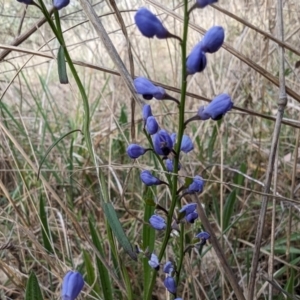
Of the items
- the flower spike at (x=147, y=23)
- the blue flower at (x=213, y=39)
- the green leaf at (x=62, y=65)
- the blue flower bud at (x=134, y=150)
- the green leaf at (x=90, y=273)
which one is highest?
the flower spike at (x=147, y=23)

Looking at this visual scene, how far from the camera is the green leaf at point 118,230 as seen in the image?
84cm

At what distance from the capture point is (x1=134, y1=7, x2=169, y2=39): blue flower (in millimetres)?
637

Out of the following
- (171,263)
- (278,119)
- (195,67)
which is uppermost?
(195,67)

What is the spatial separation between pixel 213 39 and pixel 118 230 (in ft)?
1.16

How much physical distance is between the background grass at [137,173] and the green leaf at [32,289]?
9.2 inches

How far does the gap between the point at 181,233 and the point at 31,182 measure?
4.33 ft

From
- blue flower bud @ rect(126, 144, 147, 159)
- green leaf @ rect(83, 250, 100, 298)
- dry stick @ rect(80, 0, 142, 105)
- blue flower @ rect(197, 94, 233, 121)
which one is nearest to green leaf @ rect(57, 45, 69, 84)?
dry stick @ rect(80, 0, 142, 105)

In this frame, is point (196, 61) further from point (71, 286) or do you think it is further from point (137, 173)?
point (137, 173)

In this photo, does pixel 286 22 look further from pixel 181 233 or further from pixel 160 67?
pixel 181 233

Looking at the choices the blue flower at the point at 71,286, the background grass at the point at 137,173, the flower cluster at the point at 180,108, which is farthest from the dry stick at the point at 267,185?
the blue flower at the point at 71,286

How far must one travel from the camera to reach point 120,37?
9.07 ft

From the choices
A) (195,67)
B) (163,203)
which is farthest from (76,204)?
(195,67)

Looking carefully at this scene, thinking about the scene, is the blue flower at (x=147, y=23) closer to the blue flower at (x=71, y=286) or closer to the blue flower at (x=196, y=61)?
the blue flower at (x=196, y=61)

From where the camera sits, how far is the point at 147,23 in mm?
649
